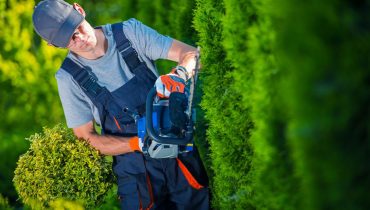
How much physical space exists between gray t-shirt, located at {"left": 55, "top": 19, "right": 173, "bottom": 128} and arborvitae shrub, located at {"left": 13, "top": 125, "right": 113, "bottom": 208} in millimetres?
341

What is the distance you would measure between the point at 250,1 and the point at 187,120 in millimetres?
870

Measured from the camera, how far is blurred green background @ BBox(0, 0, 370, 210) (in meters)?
1.84

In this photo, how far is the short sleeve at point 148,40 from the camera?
12.2 feet

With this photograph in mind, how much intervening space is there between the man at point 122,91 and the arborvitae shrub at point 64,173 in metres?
0.18

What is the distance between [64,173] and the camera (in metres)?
4.05

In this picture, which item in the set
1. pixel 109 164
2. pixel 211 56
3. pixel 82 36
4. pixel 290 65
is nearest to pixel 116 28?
pixel 82 36

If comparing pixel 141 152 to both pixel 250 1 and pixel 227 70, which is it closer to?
pixel 227 70

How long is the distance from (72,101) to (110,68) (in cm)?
36

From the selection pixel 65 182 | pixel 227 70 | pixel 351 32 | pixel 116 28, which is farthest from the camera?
pixel 65 182

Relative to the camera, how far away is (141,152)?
3.78 m

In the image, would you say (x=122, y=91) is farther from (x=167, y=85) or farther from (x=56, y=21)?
(x=56, y=21)

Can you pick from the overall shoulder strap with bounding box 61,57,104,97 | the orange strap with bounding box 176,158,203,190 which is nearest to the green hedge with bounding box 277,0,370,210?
the orange strap with bounding box 176,158,203,190

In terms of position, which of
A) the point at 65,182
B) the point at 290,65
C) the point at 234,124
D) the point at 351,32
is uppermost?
the point at 351,32

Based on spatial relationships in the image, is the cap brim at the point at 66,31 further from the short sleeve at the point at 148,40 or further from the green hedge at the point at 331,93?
the green hedge at the point at 331,93
